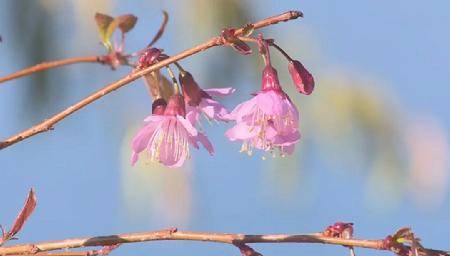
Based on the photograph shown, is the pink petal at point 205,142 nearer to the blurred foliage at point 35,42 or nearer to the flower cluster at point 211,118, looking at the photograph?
the flower cluster at point 211,118

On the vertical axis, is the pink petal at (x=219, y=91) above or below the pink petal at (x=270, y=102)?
above

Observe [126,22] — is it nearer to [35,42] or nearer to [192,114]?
[192,114]

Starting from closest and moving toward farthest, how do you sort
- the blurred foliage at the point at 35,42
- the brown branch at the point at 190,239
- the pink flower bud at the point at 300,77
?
the brown branch at the point at 190,239 → the pink flower bud at the point at 300,77 → the blurred foliage at the point at 35,42

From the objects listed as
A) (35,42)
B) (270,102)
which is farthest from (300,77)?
(35,42)

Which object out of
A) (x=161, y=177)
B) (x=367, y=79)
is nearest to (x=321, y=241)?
(x=161, y=177)

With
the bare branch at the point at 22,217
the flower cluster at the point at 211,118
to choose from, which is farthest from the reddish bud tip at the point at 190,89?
the bare branch at the point at 22,217

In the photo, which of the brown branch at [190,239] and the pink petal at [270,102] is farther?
the pink petal at [270,102]
